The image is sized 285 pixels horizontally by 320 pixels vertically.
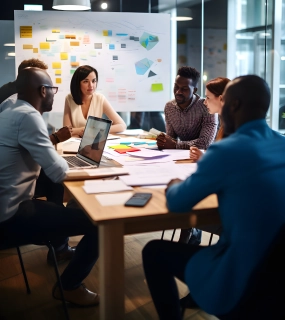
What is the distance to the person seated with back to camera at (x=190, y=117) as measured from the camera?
320 cm

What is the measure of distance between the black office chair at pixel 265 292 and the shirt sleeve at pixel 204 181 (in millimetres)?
259

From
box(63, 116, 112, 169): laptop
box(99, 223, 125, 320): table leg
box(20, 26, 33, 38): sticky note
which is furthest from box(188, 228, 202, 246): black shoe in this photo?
box(20, 26, 33, 38): sticky note

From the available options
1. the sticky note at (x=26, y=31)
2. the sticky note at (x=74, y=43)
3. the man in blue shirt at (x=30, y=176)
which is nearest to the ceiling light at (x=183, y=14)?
the sticky note at (x=74, y=43)

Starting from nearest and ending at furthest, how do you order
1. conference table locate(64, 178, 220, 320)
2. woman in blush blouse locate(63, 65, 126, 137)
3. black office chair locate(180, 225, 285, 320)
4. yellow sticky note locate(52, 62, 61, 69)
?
1. black office chair locate(180, 225, 285, 320)
2. conference table locate(64, 178, 220, 320)
3. woman in blush blouse locate(63, 65, 126, 137)
4. yellow sticky note locate(52, 62, 61, 69)

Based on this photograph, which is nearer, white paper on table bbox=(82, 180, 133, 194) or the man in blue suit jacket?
the man in blue suit jacket

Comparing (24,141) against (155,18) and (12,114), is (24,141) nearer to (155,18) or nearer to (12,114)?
(12,114)

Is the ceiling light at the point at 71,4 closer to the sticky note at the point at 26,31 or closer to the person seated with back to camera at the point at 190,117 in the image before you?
the sticky note at the point at 26,31

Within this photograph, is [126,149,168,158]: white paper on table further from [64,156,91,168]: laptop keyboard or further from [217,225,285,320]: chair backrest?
[217,225,285,320]: chair backrest

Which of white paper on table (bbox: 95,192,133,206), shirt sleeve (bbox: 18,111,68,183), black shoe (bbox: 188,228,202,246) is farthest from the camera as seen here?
black shoe (bbox: 188,228,202,246)

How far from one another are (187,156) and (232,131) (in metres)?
1.13

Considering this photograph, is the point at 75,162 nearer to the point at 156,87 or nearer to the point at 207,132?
the point at 207,132

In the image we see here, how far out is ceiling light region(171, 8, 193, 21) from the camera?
5.87 metres

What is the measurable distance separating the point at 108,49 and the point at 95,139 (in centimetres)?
297

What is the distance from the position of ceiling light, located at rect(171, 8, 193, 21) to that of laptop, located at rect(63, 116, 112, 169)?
3.60 m
